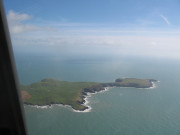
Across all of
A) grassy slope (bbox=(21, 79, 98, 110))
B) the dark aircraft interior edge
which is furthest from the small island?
the dark aircraft interior edge

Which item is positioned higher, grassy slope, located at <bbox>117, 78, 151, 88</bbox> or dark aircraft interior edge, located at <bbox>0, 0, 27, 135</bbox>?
dark aircraft interior edge, located at <bbox>0, 0, 27, 135</bbox>

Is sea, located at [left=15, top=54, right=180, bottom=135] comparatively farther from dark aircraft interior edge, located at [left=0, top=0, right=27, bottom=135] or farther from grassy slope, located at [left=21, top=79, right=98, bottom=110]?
dark aircraft interior edge, located at [left=0, top=0, right=27, bottom=135]

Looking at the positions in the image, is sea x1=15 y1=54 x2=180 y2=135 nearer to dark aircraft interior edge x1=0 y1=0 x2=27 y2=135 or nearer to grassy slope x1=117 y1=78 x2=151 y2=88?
A: grassy slope x1=117 y1=78 x2=151 y2=88

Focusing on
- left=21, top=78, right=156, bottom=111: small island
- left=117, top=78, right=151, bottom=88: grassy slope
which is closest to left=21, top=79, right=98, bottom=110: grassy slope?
left=21, top=78, right=156, bottom=111: small island

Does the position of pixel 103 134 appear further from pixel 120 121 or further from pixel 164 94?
pixel 164 94

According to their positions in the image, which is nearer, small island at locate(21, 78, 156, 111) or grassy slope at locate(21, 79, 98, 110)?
grassy slope at locate(21, 79, 98, 110)

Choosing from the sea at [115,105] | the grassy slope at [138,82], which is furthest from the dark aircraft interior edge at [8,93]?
the grassy slope at [138,82]

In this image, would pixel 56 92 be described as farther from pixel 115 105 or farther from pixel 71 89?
pixel 115 105

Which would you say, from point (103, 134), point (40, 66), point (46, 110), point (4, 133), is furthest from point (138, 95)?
point (4, 133)
